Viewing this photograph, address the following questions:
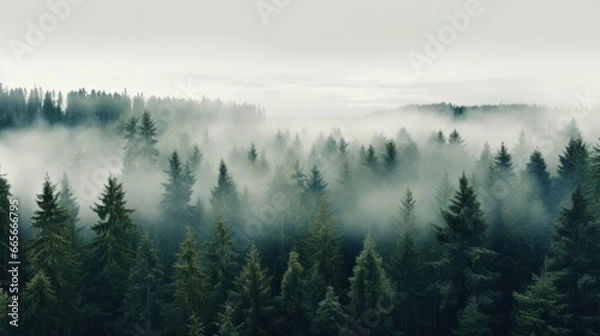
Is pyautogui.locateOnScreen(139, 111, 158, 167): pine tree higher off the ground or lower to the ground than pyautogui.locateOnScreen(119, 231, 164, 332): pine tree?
higher

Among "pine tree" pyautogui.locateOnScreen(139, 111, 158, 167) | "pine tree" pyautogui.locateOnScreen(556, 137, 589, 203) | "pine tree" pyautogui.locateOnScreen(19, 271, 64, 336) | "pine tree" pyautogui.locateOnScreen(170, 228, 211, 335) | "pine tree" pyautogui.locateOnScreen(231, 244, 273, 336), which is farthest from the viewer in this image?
"pine tree" pyautogui.locateOnScreen(139, 111, 158, 167)

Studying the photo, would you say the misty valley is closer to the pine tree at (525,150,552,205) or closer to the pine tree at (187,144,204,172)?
the pine tree at (525,150,552,205)

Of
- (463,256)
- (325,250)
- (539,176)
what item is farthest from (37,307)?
(539,176)

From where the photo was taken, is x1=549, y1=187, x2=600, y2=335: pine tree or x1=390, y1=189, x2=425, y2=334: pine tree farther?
x1=390, y1=189, x2=425, y2=334: pine tree

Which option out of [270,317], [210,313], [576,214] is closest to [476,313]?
[576,214]

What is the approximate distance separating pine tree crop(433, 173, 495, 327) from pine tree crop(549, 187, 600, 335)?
500cm

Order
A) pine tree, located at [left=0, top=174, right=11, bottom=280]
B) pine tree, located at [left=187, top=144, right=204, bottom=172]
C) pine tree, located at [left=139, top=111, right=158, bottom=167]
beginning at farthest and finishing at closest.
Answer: pine tree, located at [left=187, top=144, right=204, bottom=172] → pine tree, located at [left=139, top=111, right=158, bottom=167] → pine tree, located at [left=0, top=174, right=11, bottom=280]

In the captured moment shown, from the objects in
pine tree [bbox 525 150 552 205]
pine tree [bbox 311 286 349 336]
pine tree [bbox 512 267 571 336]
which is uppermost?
pine tree [bbox 525 150 552 205]

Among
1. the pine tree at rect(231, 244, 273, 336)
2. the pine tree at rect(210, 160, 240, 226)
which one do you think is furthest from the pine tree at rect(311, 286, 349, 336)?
the pine tree at rect(210, 160, 240, 226)

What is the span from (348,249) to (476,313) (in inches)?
1051

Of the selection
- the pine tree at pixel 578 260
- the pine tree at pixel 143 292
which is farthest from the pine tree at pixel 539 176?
the pine tree at pixel 143 292

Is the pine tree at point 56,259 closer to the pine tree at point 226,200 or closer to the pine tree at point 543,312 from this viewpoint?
the pine tree at point 226,200

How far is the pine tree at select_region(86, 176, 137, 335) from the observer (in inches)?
1786

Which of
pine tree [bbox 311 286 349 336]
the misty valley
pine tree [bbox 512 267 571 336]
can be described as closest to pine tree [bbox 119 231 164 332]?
the misty valley
